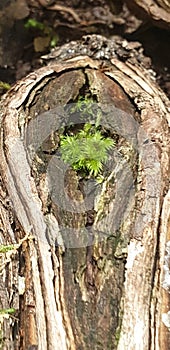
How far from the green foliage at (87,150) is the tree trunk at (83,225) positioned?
0.03 m

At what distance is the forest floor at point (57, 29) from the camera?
3395 mm

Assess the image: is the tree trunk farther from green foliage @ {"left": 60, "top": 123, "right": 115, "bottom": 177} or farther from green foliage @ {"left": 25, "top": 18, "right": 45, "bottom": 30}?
green foliage @ {"left": 25, "top": 18, "right": 45, "bottom": 30}

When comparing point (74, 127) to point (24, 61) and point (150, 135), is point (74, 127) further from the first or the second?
point (24, 61)

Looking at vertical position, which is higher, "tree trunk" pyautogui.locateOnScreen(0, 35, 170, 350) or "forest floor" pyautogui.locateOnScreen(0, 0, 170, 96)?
"forest floor" pyautogui.locateOnScreen(0, 0, 170, 96)

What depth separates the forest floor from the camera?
3.39 metres

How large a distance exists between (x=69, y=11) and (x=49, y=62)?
2.45 ft

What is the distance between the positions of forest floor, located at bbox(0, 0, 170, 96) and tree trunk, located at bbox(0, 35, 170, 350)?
0.86 meters

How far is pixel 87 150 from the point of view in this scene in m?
2.26

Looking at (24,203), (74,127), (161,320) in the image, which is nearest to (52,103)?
(74,127)

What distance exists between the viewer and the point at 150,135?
2.31 m

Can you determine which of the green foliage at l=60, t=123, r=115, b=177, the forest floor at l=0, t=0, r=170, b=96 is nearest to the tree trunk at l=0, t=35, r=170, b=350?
the green foliage at l=60, t=123, r=115, b=177

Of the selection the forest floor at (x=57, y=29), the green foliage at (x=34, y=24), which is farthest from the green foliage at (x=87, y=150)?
the green foliage at (x=34, y=24)

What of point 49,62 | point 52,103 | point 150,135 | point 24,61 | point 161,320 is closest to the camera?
point 161,320

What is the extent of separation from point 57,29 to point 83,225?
6.25 ft
